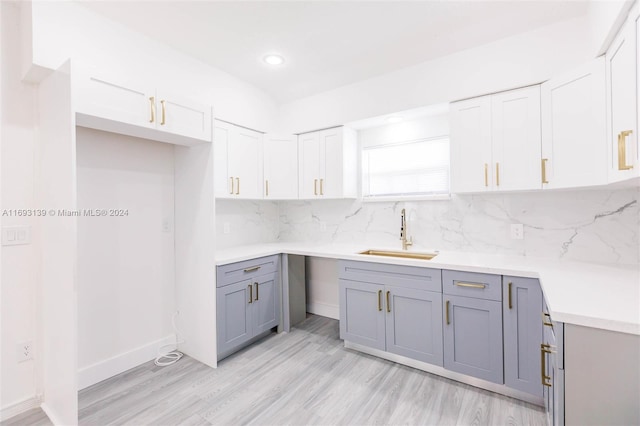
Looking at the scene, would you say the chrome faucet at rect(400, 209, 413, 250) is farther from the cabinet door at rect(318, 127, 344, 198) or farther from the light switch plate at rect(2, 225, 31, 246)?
the light switch plate at rect(2, 225, 31, 246)

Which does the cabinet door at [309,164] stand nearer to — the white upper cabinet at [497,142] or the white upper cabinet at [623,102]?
the white upper cabinet at [497,142]

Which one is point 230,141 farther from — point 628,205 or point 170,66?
point 628,205

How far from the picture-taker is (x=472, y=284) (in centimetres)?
203

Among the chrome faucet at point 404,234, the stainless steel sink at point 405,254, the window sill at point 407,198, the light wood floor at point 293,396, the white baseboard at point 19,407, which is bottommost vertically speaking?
the light wood floor at point 293,396

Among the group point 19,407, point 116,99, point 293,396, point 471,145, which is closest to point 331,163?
point 471,145

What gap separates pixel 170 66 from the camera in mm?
2430

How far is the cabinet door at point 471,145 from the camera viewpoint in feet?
7.40

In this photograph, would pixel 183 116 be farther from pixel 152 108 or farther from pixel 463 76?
pixel 463 76

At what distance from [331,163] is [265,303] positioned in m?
1.60

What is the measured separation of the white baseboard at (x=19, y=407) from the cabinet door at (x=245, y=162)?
2031 millimetres

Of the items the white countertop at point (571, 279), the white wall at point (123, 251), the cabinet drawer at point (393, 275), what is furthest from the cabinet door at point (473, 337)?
the white wall at point (123, 251)

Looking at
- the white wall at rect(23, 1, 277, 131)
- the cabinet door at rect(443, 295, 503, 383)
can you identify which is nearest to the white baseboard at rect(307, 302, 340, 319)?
the cabinet door at rect(443, 295, 503, 383)

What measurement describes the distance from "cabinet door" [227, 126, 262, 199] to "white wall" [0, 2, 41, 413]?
142cm

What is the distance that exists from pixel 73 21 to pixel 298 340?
3.06 meters
